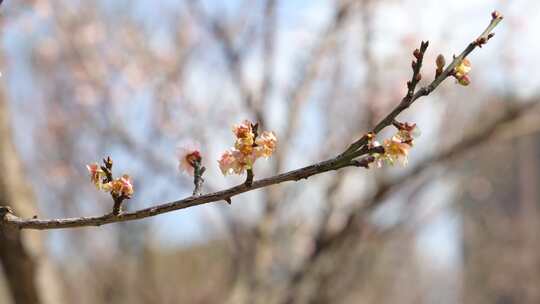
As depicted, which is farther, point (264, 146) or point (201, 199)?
point (264, 146)

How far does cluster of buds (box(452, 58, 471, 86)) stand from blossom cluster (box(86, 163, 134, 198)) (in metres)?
0.62

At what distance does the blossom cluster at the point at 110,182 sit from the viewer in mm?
1177

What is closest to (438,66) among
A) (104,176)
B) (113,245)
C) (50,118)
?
(104,176)

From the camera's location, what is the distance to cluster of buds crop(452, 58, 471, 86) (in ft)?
3.87

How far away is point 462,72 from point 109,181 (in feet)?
2.20

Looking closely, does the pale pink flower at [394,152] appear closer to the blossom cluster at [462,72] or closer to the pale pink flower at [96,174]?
the blossom cluster at [462,72]

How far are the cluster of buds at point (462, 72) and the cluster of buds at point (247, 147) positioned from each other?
Answer: 1.13 ft

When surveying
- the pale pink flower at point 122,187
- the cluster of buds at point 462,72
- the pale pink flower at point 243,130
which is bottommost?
the pale pink flower at point 122,187

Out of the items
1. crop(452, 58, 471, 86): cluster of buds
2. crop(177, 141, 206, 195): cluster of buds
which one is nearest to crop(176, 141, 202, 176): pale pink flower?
crop(177, 141, 206, 195): cluster of buds

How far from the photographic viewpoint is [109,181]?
1220mm

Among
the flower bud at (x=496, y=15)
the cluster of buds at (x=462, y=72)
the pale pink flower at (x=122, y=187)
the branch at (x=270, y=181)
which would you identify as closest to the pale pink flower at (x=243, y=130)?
the branch at (x=270, y=181)

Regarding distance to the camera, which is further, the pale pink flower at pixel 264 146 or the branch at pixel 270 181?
the pale pink flower at pixel 264 146

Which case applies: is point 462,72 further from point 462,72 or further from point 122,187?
point 122,187

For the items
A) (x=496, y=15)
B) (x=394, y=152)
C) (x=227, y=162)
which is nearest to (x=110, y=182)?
(x=227, y=162)
